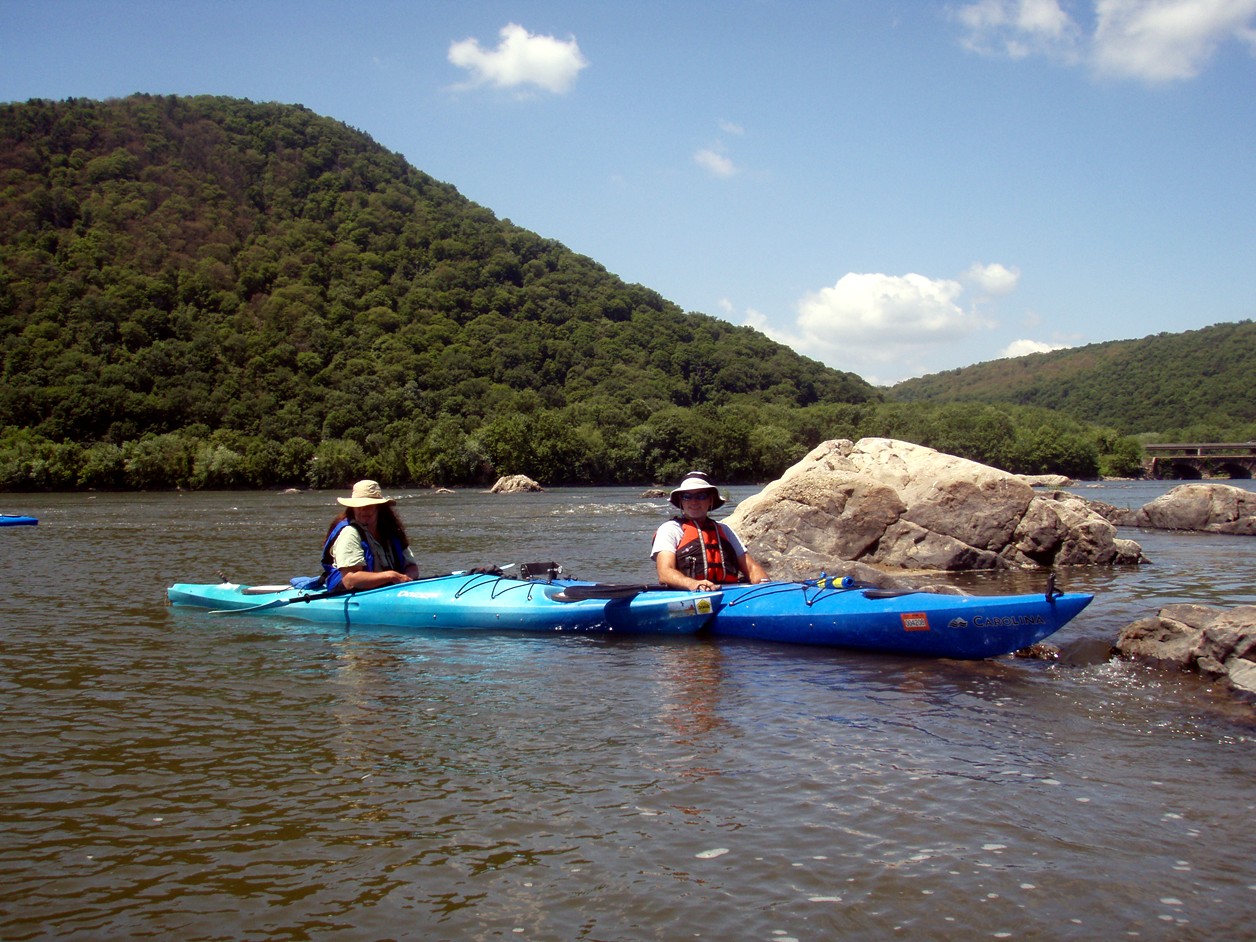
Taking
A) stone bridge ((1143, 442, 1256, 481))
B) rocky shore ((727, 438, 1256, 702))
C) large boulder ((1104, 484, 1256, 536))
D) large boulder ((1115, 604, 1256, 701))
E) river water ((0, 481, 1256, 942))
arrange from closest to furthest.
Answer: river water ((0, 481, 1256, 942)), large boulder ((1115, 604, 1256, 701)), rocky shore ((727, 438, 1256, 702)), large boulder ((1104, 484, 1256, 536)), stone bridge ((1143, 442, 1256, 481))

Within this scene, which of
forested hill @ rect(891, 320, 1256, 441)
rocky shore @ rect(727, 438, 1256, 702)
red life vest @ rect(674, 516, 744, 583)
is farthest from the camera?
forested hill @ rect(891, 320, 1256, 441)

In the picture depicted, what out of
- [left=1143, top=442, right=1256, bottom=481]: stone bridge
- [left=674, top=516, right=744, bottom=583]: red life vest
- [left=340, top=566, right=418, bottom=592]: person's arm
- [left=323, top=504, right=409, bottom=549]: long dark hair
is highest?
[left=1143, top=442, right=1256, bottom=481]: stone bridge

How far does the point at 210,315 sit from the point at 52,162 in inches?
1071

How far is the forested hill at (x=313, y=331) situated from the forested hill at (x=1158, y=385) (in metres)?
33.2

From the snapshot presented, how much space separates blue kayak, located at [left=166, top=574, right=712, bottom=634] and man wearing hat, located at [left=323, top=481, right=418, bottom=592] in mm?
151

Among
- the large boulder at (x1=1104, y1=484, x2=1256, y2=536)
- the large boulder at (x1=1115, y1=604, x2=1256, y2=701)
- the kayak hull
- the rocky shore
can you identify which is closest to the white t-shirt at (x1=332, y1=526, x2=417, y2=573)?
the kayak hull

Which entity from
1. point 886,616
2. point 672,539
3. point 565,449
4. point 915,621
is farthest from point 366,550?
point 565,449

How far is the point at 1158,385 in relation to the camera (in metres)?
116

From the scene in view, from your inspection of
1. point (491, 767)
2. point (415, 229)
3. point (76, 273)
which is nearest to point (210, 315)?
point (76, 273)

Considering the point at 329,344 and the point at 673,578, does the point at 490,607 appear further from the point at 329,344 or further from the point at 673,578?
the point at 329,344

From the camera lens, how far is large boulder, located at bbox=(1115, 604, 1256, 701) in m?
7.23

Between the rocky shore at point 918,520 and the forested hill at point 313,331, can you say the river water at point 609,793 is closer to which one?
the rocky shore at point 918,520

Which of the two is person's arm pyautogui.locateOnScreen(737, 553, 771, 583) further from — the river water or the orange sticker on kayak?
the orange sticker on kayak

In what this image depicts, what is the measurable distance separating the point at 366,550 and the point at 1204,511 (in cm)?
2085
